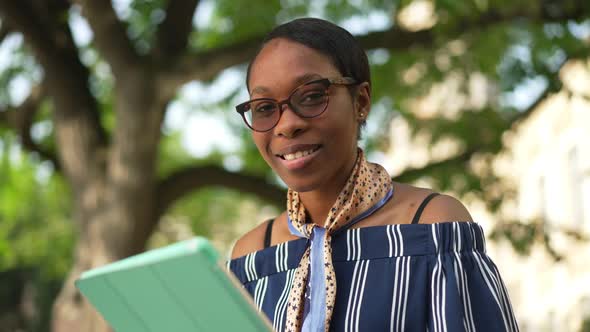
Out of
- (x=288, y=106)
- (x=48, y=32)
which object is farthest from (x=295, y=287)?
(x=48, y=32)

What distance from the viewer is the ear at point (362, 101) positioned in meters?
2.14

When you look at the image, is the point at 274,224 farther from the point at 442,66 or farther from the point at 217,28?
the point at 217,28

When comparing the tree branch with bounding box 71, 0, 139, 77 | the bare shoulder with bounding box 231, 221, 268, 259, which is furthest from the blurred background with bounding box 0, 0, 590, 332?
the bare shoulder with bounding box 231, 221, 268, 259

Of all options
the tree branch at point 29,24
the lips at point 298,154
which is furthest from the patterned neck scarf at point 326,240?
the tree branch at point 29,24

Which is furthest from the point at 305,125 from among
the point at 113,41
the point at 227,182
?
the point at 227,182

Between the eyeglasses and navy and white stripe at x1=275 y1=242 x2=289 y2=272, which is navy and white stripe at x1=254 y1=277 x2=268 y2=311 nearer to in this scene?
navy and white stripe at x1=275 y1=242 x2=289 y2=272

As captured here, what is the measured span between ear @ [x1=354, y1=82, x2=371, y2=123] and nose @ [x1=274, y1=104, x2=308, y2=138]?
16 cm

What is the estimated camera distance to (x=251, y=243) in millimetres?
2365

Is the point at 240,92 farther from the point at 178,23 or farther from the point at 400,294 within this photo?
the point at 400,294

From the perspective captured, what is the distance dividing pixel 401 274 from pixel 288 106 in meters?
0.41

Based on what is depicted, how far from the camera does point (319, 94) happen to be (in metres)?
2.03

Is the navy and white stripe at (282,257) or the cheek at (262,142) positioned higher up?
the cheek at (262,142)

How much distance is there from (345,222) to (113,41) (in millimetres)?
6021

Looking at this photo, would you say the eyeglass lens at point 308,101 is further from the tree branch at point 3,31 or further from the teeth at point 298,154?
the tree branch at point 3,31
